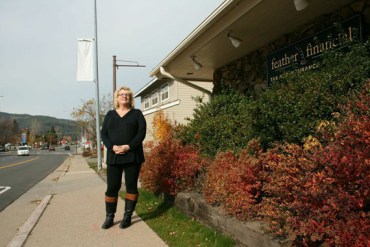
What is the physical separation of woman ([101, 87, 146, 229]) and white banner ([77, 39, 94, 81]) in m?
12.2

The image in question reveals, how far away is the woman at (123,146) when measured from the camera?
517cm

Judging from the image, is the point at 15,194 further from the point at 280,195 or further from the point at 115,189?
the point at 280,195

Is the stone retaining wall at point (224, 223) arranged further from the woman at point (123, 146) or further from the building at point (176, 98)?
the building at point (176, 98)

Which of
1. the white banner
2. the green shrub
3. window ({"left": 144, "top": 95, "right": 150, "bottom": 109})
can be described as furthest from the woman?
window ({"left": 144, "top": 95, "right": 150, "bottom": 109})

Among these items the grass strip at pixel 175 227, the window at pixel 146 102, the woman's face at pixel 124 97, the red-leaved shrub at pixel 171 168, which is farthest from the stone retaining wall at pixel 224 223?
the window at pixel 146 102

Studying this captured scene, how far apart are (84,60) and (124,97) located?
1265 centimetres

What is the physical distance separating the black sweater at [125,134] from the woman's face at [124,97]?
0.50 feet

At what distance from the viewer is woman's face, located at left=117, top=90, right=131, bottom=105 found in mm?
5344

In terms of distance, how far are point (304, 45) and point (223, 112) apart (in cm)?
200

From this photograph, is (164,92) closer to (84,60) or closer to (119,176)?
(84,60)

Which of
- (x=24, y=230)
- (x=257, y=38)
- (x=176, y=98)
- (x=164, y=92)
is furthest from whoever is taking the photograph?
(x=164, y=92)

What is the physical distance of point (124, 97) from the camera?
534 cm

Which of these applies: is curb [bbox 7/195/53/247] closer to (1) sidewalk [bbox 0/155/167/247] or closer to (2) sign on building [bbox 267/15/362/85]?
(1) sidewalk [bbox 0/155/167/247]

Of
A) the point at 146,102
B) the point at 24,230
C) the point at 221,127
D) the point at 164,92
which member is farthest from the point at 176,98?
the point at 24,230
